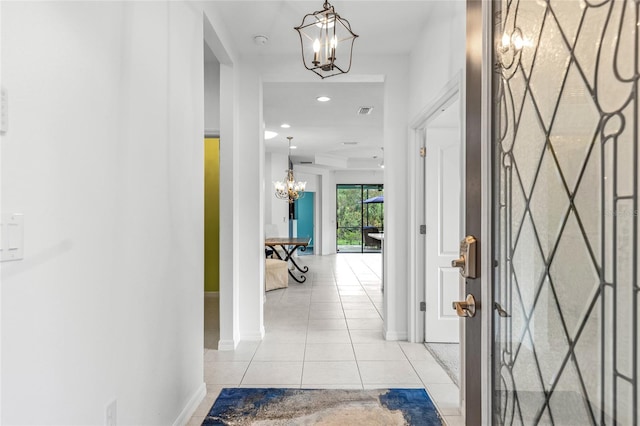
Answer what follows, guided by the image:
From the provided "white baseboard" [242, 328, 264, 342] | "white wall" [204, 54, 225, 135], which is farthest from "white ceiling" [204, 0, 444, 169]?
"white baseboard" [242, 328, 264, 342]

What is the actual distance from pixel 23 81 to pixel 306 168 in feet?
32.1

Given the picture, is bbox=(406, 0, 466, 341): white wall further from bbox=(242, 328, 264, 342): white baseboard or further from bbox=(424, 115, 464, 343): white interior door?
bbox=(242, 328, 264, 342): white baseboard

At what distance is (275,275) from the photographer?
607 cm

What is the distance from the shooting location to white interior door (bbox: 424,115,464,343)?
11.3 ft

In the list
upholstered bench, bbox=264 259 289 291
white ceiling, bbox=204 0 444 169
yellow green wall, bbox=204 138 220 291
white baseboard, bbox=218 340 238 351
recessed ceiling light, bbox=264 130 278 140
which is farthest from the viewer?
recessed ceiling light, bbox=264 130 278 140

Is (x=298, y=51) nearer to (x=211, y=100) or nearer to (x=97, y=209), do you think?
(x=211, y=100)

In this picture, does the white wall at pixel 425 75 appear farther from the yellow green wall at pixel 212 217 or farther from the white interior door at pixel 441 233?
the yellow green wall at pixel 212 217

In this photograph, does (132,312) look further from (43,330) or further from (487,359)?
(487,359)

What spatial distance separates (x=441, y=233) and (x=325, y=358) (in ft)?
4.89

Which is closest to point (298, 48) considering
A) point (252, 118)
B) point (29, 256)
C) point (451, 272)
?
point (252, 118)

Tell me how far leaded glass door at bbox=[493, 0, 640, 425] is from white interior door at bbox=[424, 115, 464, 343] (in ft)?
8.09

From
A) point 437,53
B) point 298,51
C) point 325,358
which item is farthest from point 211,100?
point 325,358

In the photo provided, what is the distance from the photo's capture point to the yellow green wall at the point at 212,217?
572cm

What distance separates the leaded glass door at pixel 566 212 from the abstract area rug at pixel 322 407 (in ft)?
4.38
